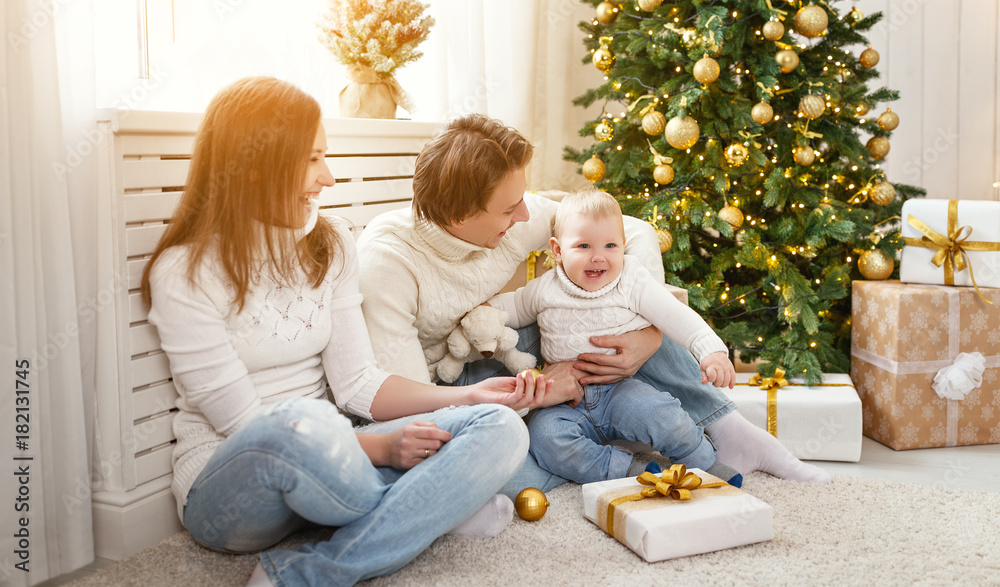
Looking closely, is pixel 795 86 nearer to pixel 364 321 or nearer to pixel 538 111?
pixel 538 111

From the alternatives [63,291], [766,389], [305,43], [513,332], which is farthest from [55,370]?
[766,389]

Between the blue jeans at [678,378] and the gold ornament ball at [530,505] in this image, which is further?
the blue jeans at [678,378]

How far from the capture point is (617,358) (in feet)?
5.34

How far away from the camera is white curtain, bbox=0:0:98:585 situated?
46.4 inches

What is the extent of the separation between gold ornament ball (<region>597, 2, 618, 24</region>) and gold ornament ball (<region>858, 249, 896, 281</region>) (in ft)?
3.27

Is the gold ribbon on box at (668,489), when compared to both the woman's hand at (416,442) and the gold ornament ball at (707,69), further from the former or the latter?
the gold ornament ball at (707,69)

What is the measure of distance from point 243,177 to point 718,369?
948 millimetres

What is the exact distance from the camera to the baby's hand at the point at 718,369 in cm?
150

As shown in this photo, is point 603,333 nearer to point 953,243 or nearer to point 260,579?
point 260,579

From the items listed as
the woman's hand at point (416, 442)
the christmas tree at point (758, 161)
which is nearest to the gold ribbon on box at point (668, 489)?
the woman's hand at point (416, 442)

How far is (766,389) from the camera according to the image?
1952 millimetres

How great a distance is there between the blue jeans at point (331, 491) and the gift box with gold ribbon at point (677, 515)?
244 millimetres

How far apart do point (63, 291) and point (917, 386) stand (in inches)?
75.6

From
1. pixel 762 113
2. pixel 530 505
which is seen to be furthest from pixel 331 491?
pixel 762 113
